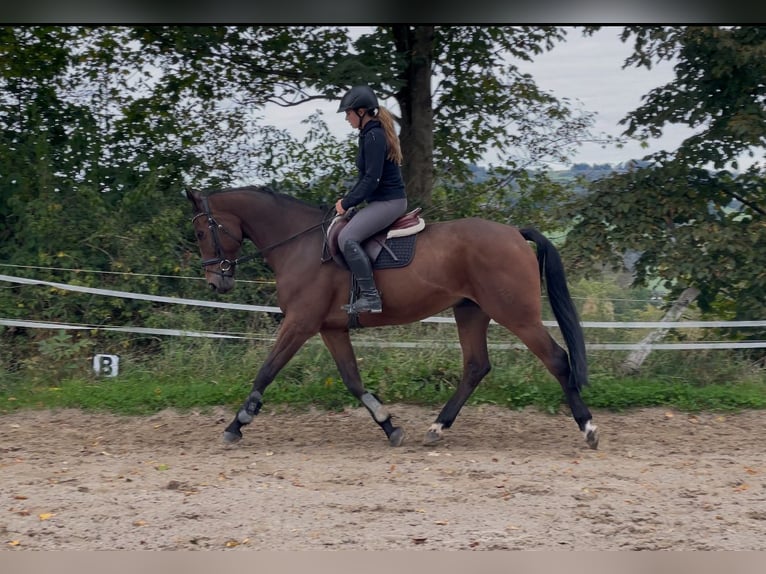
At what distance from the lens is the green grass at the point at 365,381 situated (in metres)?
9.54

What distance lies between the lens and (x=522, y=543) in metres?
5.39

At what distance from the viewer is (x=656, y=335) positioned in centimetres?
1081

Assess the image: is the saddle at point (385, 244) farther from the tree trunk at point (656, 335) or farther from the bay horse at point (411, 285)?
the tree trunk at point (656, 335)

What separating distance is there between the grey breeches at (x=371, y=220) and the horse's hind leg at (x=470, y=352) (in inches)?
41.2

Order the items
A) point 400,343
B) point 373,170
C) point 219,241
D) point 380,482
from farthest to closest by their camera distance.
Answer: point 400,343
point 219,241
point 373,170
point 380,482

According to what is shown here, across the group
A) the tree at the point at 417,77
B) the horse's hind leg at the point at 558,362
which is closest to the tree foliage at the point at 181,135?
the tree at the point at 417,77

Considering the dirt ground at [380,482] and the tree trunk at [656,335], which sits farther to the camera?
the tree trunk at [656,335]

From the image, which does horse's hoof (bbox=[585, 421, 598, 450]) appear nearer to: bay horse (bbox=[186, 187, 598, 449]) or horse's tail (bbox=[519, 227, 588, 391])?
bay horse (bbox=[186, 187, 598, 449])

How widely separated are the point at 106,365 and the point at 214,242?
2.95m

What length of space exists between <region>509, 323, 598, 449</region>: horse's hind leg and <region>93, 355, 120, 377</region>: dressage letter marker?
4710 millimetres

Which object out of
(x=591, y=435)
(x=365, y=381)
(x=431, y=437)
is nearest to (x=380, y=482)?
(x=431, y=437)

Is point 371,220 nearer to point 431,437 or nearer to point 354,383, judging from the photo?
point 354,383

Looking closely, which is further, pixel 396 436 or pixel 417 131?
pixel 417 131

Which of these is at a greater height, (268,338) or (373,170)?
(373,170)
